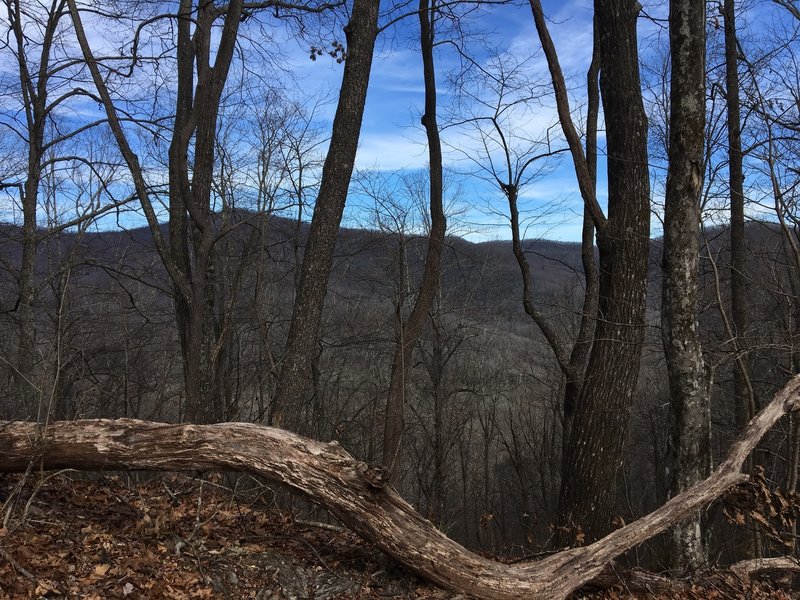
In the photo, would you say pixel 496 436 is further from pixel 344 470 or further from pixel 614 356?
pixel 344 470

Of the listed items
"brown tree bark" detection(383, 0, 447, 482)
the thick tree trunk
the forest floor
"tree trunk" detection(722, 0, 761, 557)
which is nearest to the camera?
the forest floor

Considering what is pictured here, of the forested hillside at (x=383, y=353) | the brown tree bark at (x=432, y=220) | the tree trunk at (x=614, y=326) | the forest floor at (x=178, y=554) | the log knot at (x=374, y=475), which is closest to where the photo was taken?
the forest floor at (x=178, y=554)

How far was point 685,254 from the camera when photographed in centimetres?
517

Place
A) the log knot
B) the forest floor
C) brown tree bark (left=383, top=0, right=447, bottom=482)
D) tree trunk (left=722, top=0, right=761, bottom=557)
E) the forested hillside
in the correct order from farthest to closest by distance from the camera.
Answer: the forested hillside < tree trunk (left=722, top=0, right=761, bottom=557) < brown tree bark (left=383, top=0, right=447, bottom=482) < the log knot < the forest floor

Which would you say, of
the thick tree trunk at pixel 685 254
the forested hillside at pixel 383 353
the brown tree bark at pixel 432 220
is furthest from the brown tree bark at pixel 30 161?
the thick tree trunk at pixel 685 254

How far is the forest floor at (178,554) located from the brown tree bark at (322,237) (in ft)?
5.22

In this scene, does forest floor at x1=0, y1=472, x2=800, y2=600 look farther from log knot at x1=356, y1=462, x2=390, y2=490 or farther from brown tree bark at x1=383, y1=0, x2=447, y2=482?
brown tree bark at x1=383, y1=0, x2=447, y2=482

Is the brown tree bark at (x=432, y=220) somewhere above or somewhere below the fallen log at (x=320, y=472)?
above

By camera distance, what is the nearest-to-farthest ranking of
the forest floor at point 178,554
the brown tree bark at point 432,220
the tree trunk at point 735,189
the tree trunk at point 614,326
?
the forest floor at point 178,554, the tree trunk at point 614,326, the brown tree bark at point 432,220, the tree trunk at point 735,189

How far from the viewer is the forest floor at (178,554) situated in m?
3.28

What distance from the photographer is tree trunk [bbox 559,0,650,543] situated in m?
5.88

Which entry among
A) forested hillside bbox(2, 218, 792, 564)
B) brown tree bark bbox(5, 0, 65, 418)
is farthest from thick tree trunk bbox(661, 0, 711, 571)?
brown tree bark bbox(5, 0, 65, 418)

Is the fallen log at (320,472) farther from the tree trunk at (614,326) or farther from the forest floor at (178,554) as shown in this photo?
the tree trunk at (614,326)

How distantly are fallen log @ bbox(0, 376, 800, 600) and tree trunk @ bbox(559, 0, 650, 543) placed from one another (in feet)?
5.25
